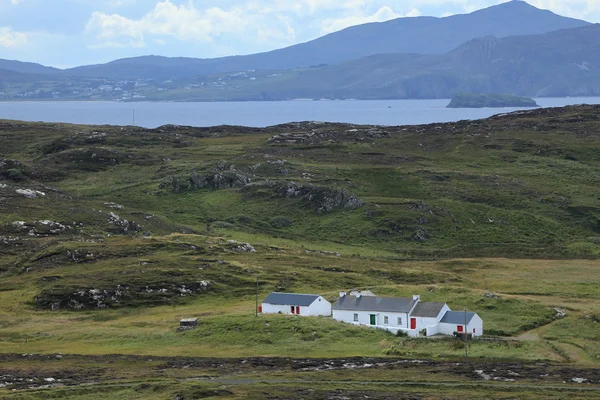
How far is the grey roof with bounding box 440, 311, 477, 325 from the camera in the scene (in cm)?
8881

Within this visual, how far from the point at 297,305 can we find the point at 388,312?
418 inches

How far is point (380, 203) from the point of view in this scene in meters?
180

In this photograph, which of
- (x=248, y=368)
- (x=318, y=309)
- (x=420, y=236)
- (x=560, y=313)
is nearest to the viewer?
(x=248, y=368)

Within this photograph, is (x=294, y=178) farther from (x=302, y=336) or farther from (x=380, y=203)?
(x=302, y=336)

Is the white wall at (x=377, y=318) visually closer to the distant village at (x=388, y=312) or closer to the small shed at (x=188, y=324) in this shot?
the distant village at (x=388, y=312)

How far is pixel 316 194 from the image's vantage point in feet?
597

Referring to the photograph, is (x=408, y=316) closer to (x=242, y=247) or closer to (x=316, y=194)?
(x=242, y=247)

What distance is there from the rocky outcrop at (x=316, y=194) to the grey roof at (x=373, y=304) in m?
81.1

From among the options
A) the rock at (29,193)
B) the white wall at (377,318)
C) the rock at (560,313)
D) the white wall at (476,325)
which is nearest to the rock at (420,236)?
the rock at (560,313)

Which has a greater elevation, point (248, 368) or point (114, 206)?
point (114, 206)

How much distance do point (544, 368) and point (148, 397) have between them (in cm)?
3293

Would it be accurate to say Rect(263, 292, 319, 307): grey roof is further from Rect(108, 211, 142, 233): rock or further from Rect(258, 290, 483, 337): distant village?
Rect(108, 211, 142, 233): rock

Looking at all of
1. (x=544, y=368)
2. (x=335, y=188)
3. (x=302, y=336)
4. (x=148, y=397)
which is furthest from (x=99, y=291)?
(x=335, y=188)

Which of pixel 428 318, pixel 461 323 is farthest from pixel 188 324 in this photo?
pixel 461 323
